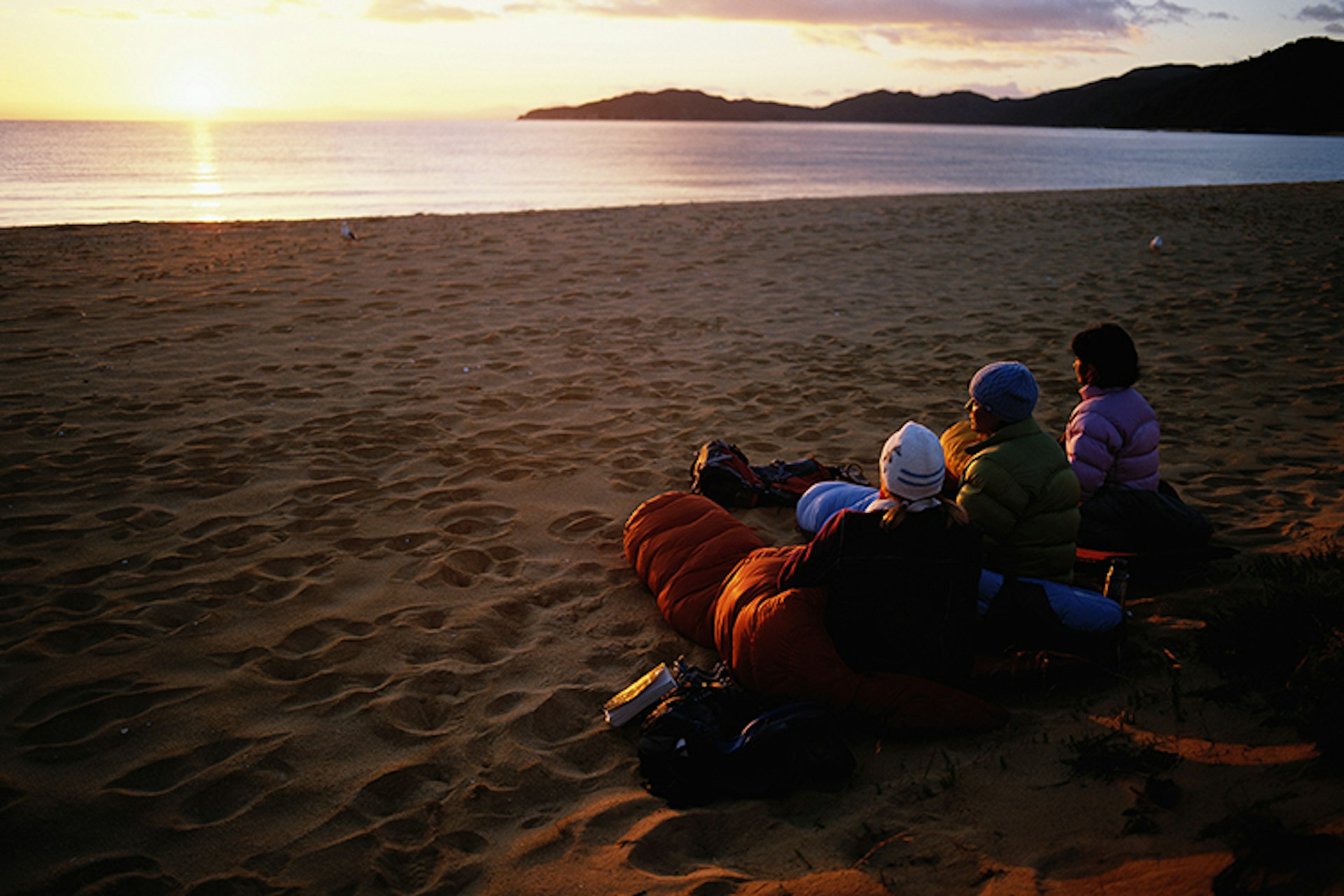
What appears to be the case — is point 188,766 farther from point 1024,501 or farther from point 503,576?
point 1024,501

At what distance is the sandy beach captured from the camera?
2.32 meters

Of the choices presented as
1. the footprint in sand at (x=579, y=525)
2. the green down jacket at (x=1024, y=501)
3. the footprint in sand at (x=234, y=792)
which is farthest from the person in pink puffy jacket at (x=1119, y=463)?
the footprint in sand at (x=234, y=792)

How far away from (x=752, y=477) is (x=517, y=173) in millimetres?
40399

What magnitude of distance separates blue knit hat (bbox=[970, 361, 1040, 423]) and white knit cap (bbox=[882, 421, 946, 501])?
738mm

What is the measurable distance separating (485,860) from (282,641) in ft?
5.12

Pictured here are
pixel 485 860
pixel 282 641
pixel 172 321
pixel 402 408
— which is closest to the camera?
pixel 485 860

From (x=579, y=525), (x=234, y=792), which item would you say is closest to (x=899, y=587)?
(x=579, y=525)

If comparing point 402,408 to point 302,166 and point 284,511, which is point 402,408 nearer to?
point 284,511

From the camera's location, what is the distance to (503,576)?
3.94 m

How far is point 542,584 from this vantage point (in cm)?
387

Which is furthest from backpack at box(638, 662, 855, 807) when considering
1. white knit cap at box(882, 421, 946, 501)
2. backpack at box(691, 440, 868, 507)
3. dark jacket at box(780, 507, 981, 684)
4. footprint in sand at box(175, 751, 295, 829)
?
backpack at box(691, 440, 868, 507)

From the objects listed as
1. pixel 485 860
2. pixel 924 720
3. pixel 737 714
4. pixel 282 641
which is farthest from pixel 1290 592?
pixel 282 641

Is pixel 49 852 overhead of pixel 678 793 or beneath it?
beneath

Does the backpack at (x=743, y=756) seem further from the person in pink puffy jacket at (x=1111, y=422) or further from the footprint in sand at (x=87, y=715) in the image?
the person in pink puffy jacket at (x=1111, y=422)
